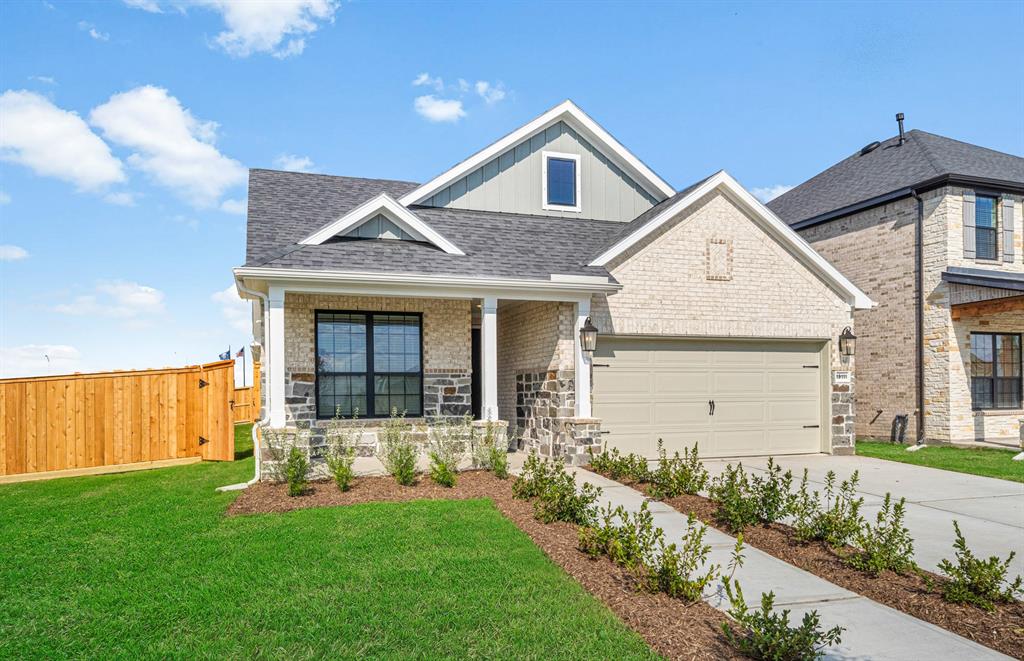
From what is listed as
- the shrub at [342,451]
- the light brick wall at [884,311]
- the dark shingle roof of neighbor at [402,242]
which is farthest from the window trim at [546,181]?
the light brick wall at [884,311]

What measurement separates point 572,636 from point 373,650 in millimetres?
1206

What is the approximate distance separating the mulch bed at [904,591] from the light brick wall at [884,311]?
10985mm

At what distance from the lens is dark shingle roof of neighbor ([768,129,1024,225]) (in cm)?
1548

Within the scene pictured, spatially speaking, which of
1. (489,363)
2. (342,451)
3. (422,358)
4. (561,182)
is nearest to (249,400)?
(422,358)

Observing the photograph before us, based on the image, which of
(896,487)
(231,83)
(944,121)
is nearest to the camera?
(896,487)

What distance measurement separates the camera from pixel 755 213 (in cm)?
1232

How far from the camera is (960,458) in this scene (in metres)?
12.3

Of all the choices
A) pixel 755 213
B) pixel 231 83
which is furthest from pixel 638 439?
pixel 231 83

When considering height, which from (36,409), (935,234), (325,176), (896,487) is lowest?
(896,487)

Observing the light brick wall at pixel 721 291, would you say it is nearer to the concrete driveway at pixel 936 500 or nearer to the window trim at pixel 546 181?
the concrete driveway at pixel 936 500

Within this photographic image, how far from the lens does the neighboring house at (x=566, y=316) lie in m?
10.9

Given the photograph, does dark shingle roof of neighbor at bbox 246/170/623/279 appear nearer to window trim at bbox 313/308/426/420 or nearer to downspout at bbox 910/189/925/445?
window trim at bbox 313/308/426/420

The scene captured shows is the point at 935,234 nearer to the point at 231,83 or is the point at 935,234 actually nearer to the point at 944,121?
the point at 944,121

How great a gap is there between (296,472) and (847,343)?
1026 centimetres
